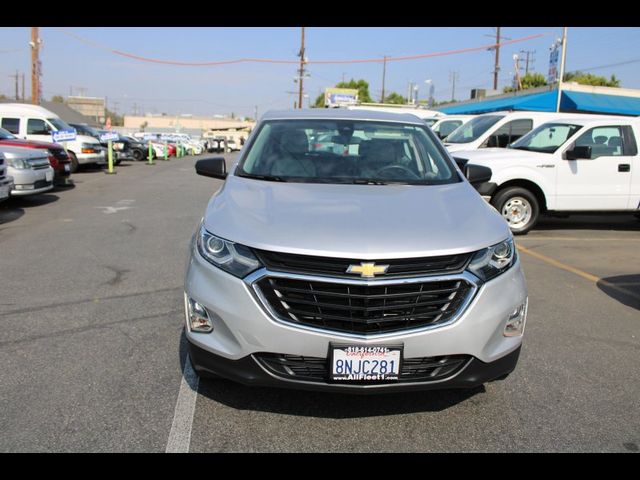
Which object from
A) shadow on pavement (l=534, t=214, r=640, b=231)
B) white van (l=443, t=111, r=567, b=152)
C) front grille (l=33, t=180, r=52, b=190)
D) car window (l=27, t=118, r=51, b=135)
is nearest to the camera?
shadow on pavement (l=534, t=214, r=640, b=231)

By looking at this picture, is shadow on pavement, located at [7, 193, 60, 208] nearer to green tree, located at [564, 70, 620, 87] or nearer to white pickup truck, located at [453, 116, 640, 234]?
white pickup truck, located at [453, 116, 640, 234]

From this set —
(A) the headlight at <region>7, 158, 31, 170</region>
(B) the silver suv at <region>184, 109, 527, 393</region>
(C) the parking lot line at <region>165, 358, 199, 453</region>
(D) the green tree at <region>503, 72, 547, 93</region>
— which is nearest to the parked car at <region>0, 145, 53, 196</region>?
(A) the headlight at <region>7, 158, 31, 170</region>

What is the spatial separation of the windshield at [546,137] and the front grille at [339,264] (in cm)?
750

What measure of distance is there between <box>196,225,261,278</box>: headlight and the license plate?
1.91ft

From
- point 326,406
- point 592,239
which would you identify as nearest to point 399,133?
point 326,406

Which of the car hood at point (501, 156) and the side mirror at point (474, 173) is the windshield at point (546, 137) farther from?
the side mirror at point (474, 173)

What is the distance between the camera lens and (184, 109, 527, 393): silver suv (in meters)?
2.78

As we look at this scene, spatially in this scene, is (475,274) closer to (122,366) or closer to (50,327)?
(122,366)

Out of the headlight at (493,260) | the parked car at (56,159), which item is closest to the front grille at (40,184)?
the parked car at (56,159)

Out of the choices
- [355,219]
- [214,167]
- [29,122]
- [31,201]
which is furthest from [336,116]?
[29,122]

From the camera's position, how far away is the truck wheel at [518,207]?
9.12 m
